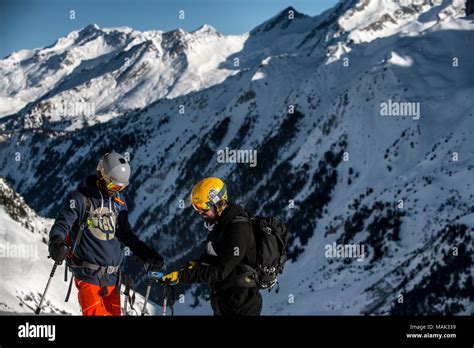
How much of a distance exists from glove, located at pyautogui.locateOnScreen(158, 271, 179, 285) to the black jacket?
6.4 inches

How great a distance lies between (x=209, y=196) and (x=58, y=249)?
231cm

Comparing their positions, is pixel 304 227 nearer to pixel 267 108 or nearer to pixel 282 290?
pixel 282 290

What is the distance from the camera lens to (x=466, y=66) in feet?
400

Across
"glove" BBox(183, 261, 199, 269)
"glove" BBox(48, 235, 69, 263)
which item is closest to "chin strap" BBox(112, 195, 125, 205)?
"glove" BBox(48, 235, 69, 263)

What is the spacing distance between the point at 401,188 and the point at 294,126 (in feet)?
278

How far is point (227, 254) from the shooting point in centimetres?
867

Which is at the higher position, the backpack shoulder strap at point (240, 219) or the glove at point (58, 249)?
the backpack shoulder strap at point (240, 219)

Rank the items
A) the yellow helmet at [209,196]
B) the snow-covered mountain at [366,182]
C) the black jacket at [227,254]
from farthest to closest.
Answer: the snow-covered mountain at [366,182], the yellow helmet at [209,196], the black jacket at [227,254]

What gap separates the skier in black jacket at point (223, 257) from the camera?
869 centimetres

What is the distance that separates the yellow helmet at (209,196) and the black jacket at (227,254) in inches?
5.4

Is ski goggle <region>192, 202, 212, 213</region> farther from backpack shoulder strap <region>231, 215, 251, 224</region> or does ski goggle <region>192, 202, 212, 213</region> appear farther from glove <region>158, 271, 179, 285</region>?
glove <region>158, 271, 179, 285</region>

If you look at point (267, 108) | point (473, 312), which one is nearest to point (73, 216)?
point (473, 312)

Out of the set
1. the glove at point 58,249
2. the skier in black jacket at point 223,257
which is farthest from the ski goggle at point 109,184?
the skier in black jacket at point 223,257

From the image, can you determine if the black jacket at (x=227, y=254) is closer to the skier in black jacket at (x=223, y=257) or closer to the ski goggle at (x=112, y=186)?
the skier in black jacket at (x=223, y=257)
